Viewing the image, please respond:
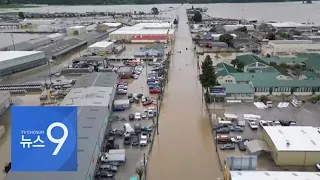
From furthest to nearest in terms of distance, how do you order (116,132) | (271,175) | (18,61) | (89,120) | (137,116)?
(18,61) < (137,116) < (116,132) < (89,120) < (271,175)

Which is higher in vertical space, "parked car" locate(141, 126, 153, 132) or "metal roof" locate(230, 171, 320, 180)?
"metal roof" locate(230, 171, 320, 180)

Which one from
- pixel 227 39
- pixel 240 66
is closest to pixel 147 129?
pixel 240 66

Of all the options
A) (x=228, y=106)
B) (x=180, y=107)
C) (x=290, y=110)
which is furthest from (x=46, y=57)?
(x=290, y=110)

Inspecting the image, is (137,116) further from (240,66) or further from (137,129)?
(240,66)

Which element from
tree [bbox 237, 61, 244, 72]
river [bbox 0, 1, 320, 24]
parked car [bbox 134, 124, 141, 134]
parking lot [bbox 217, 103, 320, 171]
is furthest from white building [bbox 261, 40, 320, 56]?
river [bbox 0, 1, 320, 24]

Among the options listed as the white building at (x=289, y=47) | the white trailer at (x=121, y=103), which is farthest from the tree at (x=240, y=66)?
the white trailer at (x=121, y=103)

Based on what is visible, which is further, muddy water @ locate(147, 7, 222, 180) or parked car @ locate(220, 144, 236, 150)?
parked car @ locate(220, 144, 236, 150)

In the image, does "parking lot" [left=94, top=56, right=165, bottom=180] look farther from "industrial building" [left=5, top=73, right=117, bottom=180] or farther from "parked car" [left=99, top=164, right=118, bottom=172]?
"industrial building" [left=5, top=73, right=117, bottom=180]
